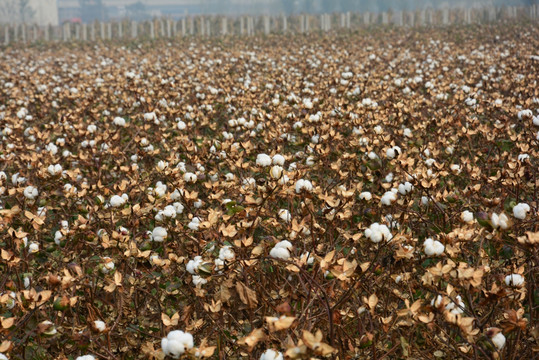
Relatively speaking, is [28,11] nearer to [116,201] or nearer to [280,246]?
[116,201]

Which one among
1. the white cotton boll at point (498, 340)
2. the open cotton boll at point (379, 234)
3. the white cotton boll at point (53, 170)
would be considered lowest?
the white cotton boll at point (498, 340)

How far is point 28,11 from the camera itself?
9994 cm

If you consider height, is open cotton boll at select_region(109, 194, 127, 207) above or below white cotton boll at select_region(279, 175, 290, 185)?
below

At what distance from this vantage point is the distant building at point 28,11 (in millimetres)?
94625

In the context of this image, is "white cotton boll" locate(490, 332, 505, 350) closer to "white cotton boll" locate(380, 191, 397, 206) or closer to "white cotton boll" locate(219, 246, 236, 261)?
"white cotton boll" locate(380, 191, 397, 206)

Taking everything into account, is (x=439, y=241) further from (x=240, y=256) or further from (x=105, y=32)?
(x=105, y=32)

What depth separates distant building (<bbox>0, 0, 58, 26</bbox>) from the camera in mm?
94625

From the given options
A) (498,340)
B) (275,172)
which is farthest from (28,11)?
(498,340)

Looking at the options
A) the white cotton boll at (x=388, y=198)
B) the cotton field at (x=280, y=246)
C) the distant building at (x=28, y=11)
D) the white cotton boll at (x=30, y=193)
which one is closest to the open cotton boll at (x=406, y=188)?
the cotton field at (x=280, y=246)

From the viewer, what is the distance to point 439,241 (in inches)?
81.0

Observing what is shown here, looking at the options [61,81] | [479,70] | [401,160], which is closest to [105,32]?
[61,81]

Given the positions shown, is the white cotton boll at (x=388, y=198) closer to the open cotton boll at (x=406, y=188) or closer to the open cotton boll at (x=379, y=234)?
the open cotton boll at (x=406, y=188)

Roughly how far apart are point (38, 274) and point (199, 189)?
56.6 inches

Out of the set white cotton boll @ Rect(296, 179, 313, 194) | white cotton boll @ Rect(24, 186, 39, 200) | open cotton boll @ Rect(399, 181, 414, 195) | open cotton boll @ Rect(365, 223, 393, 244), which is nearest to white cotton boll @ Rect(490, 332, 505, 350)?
open cotton boll @ Rect(365, 223, 393, 244)
